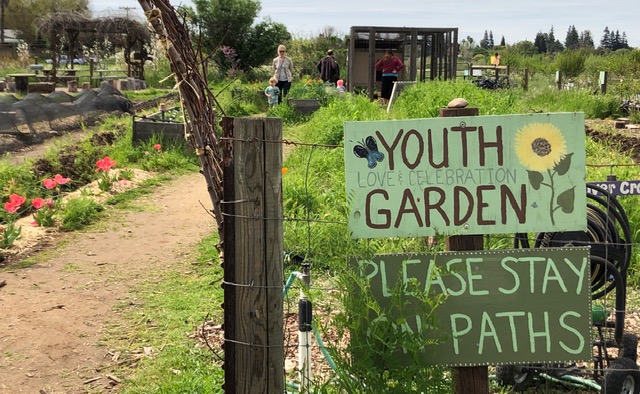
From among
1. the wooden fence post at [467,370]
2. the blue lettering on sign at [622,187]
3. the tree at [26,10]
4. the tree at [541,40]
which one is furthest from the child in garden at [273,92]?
the tree at [541,40]

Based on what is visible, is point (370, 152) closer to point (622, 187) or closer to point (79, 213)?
point (622, 187)

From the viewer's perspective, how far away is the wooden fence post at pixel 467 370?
274 centimetres

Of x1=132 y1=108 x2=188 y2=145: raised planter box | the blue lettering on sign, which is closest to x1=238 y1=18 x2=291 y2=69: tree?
x1=132 y1=108 x2=188 y2=145: raised planter box

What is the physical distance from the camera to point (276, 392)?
2.67 meters

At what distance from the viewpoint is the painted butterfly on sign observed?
2.70 m

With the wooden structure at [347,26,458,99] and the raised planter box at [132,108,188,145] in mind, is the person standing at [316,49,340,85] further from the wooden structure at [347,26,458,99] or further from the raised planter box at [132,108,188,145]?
the raised planter box at [132,108,188,145]

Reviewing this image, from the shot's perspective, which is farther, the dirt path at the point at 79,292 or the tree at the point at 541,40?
the tree at the point at 541,40

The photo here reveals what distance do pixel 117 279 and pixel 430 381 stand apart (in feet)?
11.6

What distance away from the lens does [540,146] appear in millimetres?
2693

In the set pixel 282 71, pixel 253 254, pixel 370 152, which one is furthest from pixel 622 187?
pixel 282 71

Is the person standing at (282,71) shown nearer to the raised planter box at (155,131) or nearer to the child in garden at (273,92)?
the child in garden at (273,92)

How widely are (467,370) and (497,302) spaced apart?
0.93ft

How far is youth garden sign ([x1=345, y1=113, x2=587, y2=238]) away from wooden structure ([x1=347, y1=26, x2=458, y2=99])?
15406 mm

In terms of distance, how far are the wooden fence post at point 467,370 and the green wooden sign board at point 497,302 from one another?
60mm
